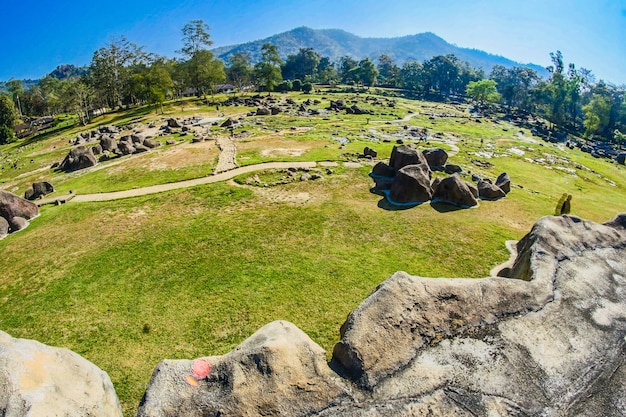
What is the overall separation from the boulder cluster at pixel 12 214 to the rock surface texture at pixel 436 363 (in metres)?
28.0

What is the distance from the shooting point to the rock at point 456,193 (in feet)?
94.5

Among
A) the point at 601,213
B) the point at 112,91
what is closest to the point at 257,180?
the point at 601,213

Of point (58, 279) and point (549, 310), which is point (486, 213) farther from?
point (58, 279)

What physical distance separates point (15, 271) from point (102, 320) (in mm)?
10127

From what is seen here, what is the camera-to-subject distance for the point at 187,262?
2202 cm

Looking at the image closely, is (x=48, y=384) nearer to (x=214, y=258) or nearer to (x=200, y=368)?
(x=200, y=368)

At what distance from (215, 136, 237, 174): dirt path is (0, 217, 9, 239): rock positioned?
61.4 ft

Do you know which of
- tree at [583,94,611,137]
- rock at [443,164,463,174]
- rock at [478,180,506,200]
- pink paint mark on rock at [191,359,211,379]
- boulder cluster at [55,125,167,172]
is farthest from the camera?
tree at [583,94,611,137]

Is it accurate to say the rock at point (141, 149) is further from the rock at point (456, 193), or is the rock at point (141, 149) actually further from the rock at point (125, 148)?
the rock at point (456, 193)

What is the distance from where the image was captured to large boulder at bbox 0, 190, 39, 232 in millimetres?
29062

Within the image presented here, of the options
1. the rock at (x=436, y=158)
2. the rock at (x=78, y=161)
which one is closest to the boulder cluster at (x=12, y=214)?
the rock at (x=78, y=161)

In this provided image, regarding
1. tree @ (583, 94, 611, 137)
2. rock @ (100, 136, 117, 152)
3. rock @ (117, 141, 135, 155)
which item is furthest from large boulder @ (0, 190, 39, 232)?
tree @ (583, 94, 611, 137)

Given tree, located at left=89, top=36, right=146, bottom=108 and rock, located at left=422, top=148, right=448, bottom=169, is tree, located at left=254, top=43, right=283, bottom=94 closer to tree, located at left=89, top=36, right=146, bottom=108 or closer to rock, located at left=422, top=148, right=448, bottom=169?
tree, located at left=89, top=36, right=146, bottom=108

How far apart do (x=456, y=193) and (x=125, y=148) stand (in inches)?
1825
